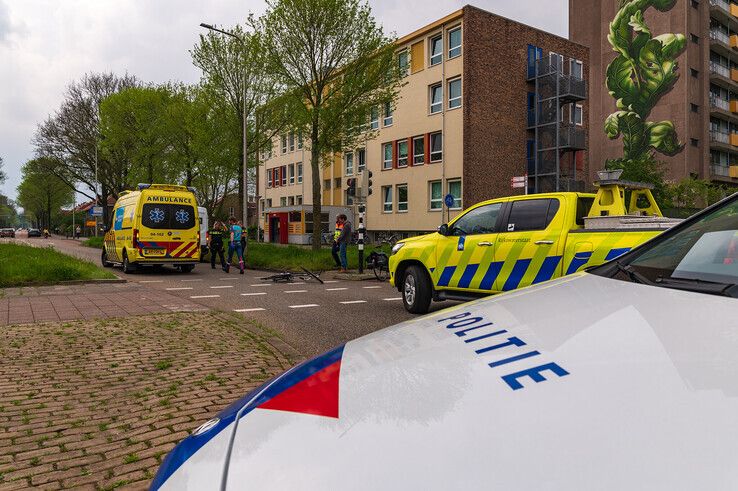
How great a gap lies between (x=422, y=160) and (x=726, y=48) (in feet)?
94.6

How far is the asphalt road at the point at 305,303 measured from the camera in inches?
269

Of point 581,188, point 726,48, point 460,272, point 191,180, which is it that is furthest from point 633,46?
point 460,272

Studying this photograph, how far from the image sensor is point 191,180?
34469 mm

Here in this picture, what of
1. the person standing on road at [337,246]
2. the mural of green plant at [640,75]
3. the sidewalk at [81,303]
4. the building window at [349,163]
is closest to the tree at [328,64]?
the person standing on road at [337,246]

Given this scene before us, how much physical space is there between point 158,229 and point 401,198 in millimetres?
20365

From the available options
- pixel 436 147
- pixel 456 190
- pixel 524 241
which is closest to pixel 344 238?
pixel 524 241

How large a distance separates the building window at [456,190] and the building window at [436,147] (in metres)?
1.58

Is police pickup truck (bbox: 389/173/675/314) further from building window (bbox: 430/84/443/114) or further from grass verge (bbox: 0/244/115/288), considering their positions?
building window (bbox: 430/84/443/114)

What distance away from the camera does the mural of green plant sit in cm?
3984

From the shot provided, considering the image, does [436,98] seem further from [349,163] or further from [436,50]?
[349,163]

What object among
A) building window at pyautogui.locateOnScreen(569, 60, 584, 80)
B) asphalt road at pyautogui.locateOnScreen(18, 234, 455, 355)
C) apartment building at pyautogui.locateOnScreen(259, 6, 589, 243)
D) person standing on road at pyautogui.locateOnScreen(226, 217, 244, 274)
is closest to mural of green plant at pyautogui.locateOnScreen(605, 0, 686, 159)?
apartment building at pyautogui.locateOnScreen(259, 6, 589, 243)

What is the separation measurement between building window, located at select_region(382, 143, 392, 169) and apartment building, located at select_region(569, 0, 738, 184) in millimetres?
19758

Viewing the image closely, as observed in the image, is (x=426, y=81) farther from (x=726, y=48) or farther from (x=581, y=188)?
→ (x=726, y=48)

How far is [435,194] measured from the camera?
105ft
